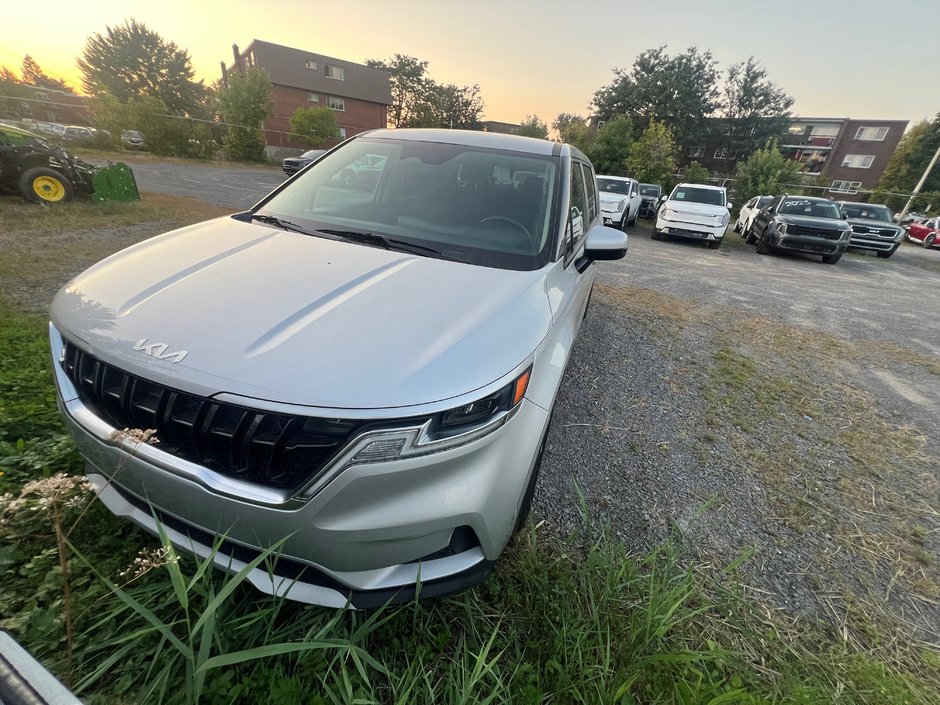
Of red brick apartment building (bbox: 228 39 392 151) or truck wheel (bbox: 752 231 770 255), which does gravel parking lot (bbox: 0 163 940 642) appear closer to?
truck wheel (bbox: 752 231 770 255)

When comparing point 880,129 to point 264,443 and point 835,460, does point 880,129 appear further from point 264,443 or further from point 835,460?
point 264,443

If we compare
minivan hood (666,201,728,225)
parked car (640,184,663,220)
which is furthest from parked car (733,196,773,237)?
minivan hood (666,201,728,225)

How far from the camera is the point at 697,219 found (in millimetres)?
11289

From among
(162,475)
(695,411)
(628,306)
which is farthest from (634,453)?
(628,306)

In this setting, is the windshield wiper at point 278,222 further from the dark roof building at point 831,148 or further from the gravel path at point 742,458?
the dark roof building at point 831,148

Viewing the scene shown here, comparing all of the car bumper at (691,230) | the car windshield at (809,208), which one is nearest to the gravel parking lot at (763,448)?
the car bumper at (691,230)

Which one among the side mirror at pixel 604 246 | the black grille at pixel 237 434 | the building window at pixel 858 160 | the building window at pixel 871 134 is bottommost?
the black grille at pixel 237 434

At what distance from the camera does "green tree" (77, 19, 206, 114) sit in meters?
35.6

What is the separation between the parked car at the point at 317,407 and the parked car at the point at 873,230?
1701 centimetres

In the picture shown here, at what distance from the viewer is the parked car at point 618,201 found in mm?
11648

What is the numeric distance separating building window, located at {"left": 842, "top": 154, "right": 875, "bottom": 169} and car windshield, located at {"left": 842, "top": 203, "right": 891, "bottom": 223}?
A: 40418 millimetres

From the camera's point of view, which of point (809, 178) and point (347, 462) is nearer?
point (347, 462)

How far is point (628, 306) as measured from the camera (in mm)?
5633

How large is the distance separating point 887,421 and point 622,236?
2841 millimetres
